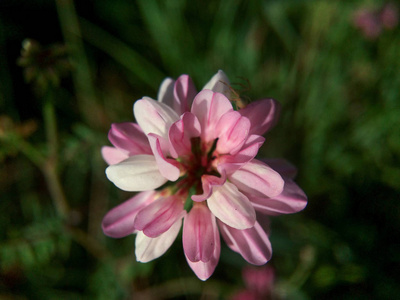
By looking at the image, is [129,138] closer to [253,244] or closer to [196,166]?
[196,166]

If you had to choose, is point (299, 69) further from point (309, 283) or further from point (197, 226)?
point (197, 226)

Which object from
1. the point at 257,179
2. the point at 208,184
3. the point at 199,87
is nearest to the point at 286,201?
the point at 257,179

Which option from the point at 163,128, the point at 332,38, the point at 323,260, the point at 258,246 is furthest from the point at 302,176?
the point at 163,128

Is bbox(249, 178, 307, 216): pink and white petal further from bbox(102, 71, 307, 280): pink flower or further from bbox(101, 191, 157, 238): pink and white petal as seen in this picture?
bbox(101, 191, 157, 238): pink and white petal

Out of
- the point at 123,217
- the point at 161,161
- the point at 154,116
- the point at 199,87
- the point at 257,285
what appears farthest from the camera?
the point at 199,87

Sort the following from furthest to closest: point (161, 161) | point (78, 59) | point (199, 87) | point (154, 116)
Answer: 1. point (78, 59)
2. point (199, 87)
3. point (154, 116)
4. point (161, 161)

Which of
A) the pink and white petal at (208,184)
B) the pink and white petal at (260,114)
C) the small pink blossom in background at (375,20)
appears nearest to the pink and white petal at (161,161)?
the pink and white petal at (208,184)

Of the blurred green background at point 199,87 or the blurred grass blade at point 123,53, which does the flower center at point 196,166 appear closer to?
the blurred green background at point 199,87
